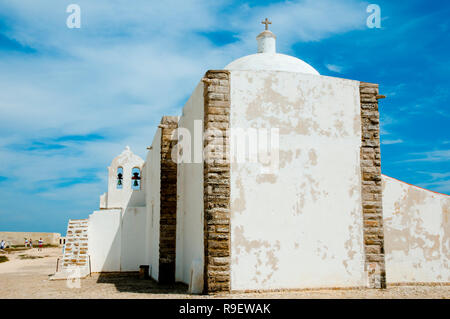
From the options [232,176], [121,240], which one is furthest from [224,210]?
[121,240]

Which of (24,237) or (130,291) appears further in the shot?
(24,237)

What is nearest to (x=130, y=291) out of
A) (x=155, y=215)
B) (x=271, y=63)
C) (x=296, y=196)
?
(x=155, y=215)

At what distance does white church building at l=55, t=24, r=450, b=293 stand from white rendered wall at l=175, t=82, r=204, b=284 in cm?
5

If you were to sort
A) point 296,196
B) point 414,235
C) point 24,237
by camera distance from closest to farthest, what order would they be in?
point 296,196 → point 414,235 → point 24,237

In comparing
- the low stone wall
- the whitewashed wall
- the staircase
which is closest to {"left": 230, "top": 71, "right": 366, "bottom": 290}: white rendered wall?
the whitewashed wall

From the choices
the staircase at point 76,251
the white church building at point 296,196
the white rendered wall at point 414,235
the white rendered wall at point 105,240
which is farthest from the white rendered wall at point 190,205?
the white rendered wall at point 105,240

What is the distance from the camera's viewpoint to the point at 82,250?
49.1 feet

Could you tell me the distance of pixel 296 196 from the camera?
888cm

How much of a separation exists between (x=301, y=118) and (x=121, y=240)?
931 cm

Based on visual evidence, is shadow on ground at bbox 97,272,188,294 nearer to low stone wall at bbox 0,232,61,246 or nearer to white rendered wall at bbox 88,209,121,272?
white rendered wall at bbox 88,209,121,272

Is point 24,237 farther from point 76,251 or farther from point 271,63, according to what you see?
point 271,63

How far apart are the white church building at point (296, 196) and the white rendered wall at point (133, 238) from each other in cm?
547

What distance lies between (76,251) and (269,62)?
9.27 meters

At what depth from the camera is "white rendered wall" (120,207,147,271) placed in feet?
51.0
